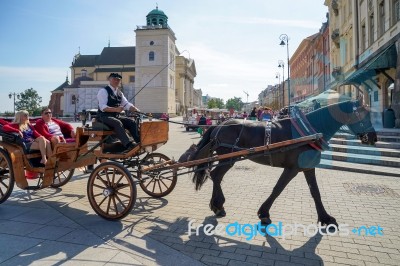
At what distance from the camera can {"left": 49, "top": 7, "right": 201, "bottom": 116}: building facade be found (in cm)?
6662

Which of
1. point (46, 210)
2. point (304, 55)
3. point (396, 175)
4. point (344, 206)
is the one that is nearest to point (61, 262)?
point (46, 210)

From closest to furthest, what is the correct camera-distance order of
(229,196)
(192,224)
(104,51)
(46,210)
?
(192,224) → (46,210) → (229,196) → (104,51)

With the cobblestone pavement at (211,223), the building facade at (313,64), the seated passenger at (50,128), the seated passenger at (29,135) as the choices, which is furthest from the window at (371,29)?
the seated passenger at (29,135)

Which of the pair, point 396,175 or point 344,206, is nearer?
point 344,206

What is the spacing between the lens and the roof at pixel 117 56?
3297 inches

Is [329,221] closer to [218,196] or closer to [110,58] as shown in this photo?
[218,196]

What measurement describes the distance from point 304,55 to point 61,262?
62573 mm

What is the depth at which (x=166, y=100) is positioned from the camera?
2670 inches

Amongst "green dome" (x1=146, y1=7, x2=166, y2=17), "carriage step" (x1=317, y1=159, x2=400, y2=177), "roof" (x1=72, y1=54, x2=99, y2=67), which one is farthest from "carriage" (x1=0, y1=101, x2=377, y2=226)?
"roof" (x1=72, y1=54, x2=99, y2=67)

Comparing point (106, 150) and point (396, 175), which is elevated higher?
point (106, 150)

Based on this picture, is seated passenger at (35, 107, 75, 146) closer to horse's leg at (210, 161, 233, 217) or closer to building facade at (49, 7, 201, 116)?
horse's leg at (210, 161, 233, 217)

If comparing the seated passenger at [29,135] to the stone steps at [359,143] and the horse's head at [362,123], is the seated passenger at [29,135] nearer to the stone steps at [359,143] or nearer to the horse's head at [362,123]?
the horse's head at [362,123]

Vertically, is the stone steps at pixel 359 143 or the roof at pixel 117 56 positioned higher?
the roof at pixel 117 56

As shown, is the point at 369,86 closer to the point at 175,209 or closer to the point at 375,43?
the point at 375,43
